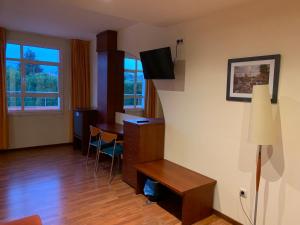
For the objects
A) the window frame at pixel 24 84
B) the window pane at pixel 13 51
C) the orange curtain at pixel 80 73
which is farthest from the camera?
the orange curtain at pixel 80 73

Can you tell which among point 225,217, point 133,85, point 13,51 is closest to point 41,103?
point 13,51

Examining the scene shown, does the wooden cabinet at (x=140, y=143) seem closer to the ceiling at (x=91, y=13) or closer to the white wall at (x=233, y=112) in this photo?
the white wall at (x=233, y=112)

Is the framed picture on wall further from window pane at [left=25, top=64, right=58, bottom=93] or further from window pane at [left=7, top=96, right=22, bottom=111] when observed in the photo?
window pane at [left=7, top=96, right=22, bottom=111]

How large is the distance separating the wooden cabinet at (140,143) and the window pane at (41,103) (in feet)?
9.30

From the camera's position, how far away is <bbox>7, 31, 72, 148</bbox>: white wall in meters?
4.99

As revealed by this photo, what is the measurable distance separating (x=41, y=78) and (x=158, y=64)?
329cm

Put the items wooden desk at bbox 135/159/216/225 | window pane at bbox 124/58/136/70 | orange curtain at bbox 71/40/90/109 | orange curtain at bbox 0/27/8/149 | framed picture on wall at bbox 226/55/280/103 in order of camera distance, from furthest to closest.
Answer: window pane at bbox 124/58/136/70 → orange curtain at bbox 71/40/90/109 → orange curtain at bbox 0/27/8/149 → wooden desk at bbox 135/159/216/225 → framed picture on wall at bbox 226/55/280/103

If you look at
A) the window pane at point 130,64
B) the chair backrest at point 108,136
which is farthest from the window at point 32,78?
the chair backrest at point 108,136

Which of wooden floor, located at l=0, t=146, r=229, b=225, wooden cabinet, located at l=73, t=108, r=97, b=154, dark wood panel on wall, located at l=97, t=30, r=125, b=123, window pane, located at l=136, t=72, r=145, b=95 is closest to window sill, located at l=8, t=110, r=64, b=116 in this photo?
wooden cabinet, located at l=73, t=108, r=97, b=154

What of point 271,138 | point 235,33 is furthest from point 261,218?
point 235,33

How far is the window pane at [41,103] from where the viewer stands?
5.15m

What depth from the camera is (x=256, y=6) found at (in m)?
2.25

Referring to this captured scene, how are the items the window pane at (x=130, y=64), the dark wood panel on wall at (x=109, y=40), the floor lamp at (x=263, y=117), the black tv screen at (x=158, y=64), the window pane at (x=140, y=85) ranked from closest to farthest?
1. the floor lamp at (x=263, y=117)
2. the black tv screen at (x=158, y=64)
3. the dark wood panel on wall at (x=109, y=40)
4. the window pane at (x=130, y=64)
5. the window pane at (x=140, y=85)

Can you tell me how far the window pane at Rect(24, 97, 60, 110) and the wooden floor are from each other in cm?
132
